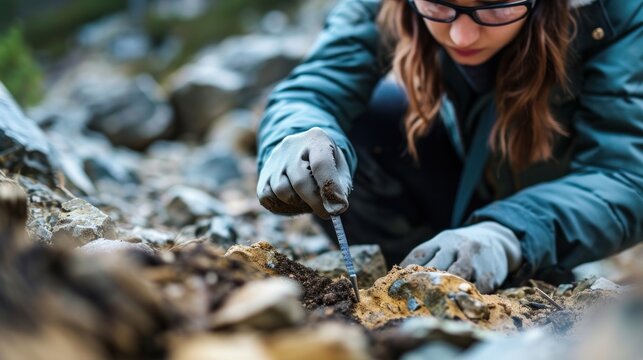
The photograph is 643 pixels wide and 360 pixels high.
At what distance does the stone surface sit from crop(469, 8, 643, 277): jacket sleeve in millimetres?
356

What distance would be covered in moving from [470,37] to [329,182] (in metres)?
0.63

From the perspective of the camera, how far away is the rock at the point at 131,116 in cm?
684

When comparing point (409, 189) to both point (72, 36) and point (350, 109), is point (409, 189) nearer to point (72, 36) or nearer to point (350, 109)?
point (350, 109)

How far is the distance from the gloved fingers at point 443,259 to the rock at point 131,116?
210 inches

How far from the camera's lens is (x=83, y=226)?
1821mm

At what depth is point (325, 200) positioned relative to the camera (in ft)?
6.35

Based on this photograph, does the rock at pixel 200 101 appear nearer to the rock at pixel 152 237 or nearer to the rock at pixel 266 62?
the rock at pixel 266 62

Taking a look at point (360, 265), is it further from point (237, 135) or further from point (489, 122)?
point (237, 135)

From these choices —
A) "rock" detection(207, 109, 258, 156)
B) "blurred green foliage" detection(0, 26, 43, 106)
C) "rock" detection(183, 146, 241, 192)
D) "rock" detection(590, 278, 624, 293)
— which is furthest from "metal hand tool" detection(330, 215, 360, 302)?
"rock" detection(207, 109, 258, 156)

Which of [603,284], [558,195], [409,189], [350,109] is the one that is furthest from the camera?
[409,189]

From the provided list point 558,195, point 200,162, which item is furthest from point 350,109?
point 200,162

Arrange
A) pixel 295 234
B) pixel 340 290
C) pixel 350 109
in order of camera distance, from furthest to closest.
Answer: pixel 295 234 < pixel 350 109 < pixel 340 290

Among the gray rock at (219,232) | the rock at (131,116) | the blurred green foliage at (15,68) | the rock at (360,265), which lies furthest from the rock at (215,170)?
the rock at (360,265)

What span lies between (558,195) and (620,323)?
151 centimetres
